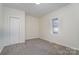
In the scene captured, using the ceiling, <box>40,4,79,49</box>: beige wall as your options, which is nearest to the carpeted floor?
<box>40,4,79,49</box>: beige wall

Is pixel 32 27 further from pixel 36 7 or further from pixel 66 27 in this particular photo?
pixel 66 27

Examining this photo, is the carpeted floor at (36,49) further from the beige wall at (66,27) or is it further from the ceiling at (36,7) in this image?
the ceiling at (36,7)

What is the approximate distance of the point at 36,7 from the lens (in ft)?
3.69

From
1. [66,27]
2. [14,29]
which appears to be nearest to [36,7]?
[14,29]

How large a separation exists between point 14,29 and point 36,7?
18.3 inches

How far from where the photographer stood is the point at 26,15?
1.20 metres

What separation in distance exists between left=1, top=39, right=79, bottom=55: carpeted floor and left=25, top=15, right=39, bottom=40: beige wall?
9cm

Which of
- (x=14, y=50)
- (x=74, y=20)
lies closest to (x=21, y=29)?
(x=14, y=50)

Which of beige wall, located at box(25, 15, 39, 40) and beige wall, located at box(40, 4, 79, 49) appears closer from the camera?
beige wall, located at box(40, 4, 79, 49)

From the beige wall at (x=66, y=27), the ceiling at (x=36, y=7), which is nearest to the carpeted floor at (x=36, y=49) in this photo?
the beige wall at (x=66, y=27)

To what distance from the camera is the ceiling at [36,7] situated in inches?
40.3

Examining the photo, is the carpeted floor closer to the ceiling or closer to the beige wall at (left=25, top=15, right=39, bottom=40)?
the beige wall at (left=25, top=15, right=39, bottom=40)

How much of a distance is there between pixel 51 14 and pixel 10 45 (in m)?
0.76

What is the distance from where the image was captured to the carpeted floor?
1040 millimetres
